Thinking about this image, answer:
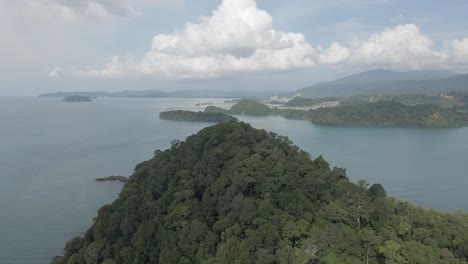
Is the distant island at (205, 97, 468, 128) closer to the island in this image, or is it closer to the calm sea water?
the calm sea water

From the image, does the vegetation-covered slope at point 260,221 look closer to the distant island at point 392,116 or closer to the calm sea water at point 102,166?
the calm sea water at point 102,166

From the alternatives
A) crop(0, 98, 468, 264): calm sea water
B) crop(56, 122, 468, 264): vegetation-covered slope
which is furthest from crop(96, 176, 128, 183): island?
crop(56, 122, 468, 264): vegetation-covered slope

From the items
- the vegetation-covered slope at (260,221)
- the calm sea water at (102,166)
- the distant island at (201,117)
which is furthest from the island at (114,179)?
the distant island at (201,117)

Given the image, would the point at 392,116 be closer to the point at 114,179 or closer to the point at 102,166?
the point at 102,166

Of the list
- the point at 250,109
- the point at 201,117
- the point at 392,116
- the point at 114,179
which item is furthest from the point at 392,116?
the point at 114,179

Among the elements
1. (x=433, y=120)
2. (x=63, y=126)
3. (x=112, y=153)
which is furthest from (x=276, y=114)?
(x=112, y=153)
